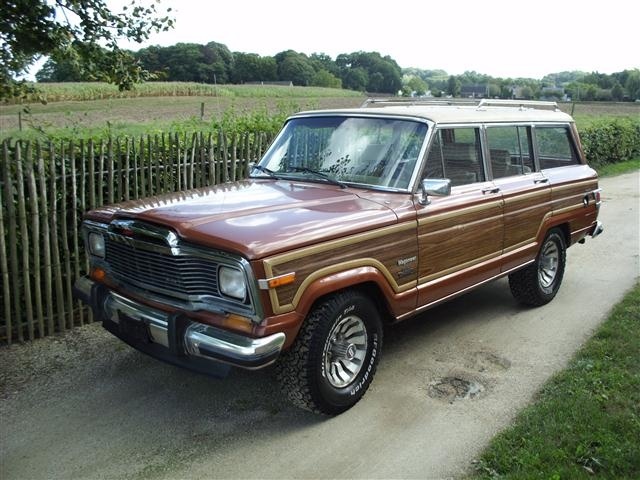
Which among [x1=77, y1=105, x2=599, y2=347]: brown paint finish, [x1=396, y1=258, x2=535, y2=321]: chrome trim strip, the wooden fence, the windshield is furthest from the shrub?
the wooden fence

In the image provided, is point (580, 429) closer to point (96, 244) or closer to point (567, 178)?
point (567, 178)

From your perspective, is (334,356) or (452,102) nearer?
(334,356)

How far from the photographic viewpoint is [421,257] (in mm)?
4441

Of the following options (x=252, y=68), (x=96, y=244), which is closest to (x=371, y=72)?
(x=252, y=68)

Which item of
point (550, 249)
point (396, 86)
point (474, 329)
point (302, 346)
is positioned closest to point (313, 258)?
point (302, 346)

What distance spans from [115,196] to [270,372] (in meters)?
2.55

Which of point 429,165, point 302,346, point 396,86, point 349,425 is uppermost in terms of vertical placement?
point 396,86

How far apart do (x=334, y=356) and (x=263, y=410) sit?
64 centimetres

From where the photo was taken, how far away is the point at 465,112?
5.32 m

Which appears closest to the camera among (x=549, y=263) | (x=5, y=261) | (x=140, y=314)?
(x=140, y=314)

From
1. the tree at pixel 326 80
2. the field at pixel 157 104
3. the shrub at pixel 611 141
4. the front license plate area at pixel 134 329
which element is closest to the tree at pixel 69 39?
the front license plate area at pixel 134 329

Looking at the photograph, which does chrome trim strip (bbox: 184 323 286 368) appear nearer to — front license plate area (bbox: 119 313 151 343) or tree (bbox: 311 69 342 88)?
front license plate area (bbox: 119 313 151 343)

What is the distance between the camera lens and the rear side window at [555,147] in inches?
241

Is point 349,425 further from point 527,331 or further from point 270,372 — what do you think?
point 527,331
